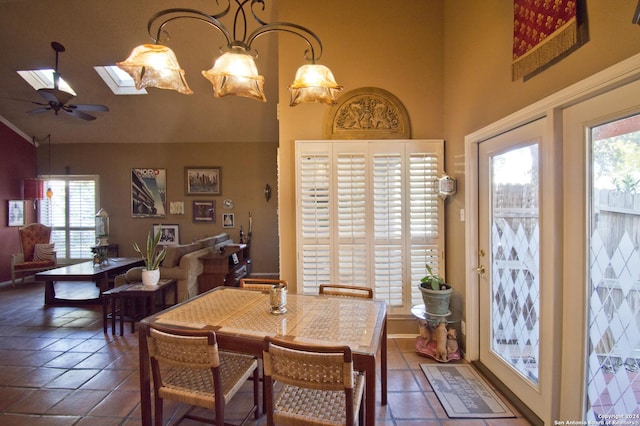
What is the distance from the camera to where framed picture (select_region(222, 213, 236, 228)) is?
669 centimetres

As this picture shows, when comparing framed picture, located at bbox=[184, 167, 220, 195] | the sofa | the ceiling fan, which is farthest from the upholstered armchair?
the sofa

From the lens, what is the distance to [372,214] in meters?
3.28

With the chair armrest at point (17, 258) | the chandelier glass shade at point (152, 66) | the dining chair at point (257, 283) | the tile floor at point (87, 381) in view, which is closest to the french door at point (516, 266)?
the tile floor at point (87, 381)

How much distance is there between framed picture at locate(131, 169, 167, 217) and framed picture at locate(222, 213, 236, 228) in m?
1.31

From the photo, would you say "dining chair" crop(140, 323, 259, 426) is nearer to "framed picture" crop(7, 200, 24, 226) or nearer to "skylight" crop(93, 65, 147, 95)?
"skylight" crop(93, 65, 147, 95)

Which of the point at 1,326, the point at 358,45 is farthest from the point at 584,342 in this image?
the point at 1,326

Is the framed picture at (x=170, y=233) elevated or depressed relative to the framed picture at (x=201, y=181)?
depressed

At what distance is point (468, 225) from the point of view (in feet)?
9.05

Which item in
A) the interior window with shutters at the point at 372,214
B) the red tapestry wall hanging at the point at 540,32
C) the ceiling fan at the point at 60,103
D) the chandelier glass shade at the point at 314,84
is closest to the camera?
the red tapestry wall hanging at the point at 540,32

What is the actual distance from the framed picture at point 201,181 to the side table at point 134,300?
2.98 metres

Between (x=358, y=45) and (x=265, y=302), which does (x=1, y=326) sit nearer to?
(x=265, y=302)

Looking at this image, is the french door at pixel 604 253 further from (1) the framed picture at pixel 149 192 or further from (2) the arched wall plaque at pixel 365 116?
(1) the framed picture at pixel 149 192

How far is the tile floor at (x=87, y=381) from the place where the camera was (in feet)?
7.00

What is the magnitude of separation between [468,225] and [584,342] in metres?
1.25
